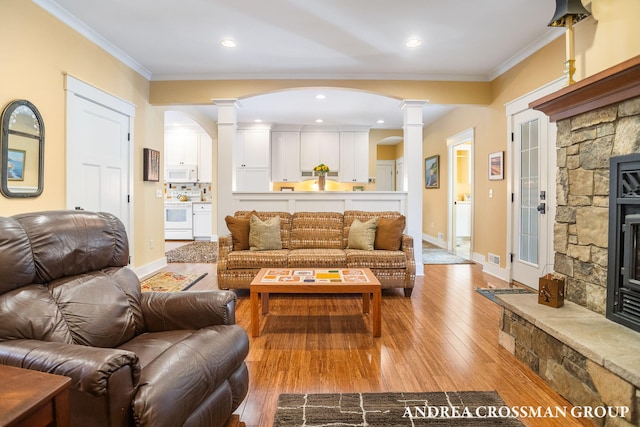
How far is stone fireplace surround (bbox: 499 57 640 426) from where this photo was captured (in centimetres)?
160

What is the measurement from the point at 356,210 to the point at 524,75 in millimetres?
2601

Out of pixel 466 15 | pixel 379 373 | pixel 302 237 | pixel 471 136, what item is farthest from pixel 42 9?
pixel 471 136

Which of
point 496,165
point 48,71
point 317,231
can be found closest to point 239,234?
point 317,231

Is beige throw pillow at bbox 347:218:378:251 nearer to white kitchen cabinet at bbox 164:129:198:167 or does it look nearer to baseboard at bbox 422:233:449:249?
baseboard at bbox 422:233:449:249

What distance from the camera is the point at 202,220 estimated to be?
792 cm

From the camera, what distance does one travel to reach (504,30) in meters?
3.49

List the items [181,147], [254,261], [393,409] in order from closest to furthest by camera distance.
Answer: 1. [393,409]
2. [254,261]
3. [181,147]

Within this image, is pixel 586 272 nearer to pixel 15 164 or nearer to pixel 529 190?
pixel 529 190

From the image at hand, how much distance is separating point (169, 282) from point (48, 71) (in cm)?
252

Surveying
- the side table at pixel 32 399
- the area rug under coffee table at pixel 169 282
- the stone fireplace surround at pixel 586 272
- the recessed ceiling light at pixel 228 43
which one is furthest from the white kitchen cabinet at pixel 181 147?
the side table at pixel 32 399

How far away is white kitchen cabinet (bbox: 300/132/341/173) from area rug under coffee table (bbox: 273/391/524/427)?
634 cm

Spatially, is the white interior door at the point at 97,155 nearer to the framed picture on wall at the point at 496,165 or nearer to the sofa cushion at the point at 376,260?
the sofa cushion at the point at 376,260

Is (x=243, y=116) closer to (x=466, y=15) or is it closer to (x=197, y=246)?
(x=197, y=246)

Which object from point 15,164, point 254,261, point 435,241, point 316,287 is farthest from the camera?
point 435,241
